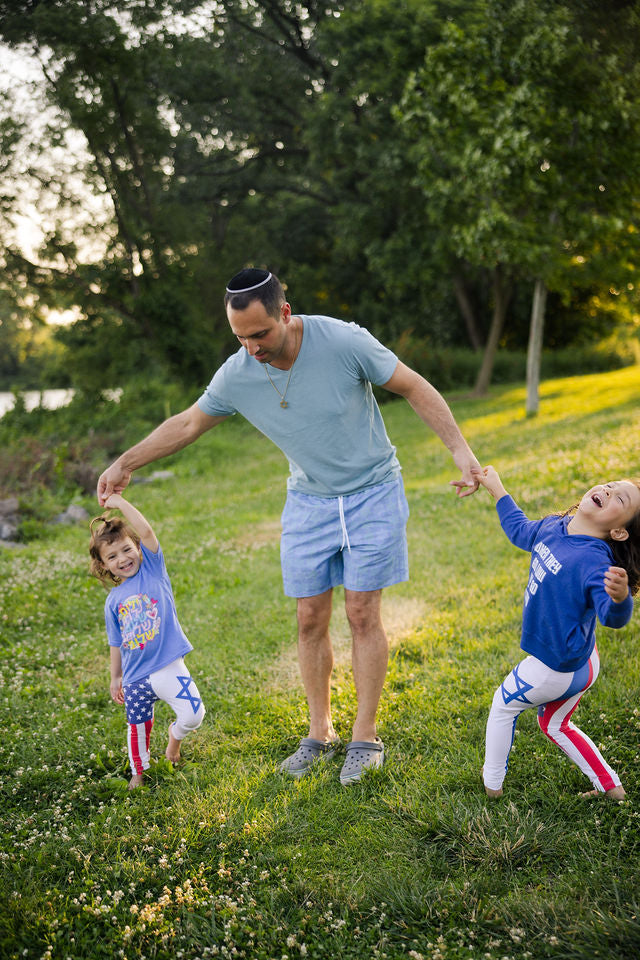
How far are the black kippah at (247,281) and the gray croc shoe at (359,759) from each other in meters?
2.20

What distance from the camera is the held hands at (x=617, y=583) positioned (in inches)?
90.4

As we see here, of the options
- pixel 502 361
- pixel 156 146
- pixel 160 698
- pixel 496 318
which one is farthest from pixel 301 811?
pixel 502 361

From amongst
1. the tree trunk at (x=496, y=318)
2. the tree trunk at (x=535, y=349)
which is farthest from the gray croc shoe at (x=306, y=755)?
the tree trunk at (x=496, y=318)

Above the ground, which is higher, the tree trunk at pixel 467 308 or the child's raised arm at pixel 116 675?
the tree trunk at pixel 467 308

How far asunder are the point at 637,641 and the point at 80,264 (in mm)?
18174

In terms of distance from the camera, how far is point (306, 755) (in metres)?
3.55

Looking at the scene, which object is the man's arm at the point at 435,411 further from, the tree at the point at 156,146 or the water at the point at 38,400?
the tree at the point at 156,146

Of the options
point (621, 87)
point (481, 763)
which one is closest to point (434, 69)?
point (621, 87)

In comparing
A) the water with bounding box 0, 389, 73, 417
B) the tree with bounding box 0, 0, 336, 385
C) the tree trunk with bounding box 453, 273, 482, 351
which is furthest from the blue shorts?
the tree trunk with bounding box 453, 273, 482, 351

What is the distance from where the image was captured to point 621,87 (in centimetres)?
1127

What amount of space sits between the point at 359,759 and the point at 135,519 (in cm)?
158

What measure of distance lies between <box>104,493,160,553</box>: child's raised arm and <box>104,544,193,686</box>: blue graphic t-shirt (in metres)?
0.15

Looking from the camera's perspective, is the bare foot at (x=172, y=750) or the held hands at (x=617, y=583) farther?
the bare foot at (x=172, y=750)

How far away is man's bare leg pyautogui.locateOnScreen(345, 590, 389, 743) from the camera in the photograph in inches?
134
